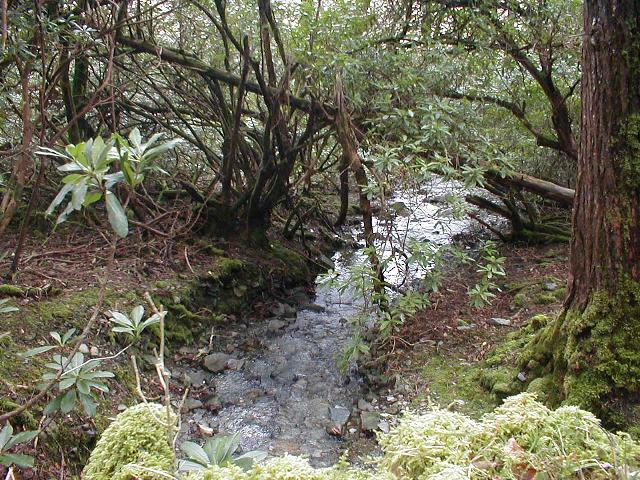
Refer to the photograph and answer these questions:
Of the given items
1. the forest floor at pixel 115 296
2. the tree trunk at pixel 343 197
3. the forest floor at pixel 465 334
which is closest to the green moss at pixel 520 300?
the forest floor at pixel 465 334

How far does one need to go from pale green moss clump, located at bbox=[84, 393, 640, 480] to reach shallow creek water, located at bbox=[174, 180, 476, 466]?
213cm

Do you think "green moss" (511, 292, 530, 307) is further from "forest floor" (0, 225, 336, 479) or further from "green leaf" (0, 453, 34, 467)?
"green leaf" (0, 453, 34, 467)

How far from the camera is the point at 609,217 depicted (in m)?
2.24

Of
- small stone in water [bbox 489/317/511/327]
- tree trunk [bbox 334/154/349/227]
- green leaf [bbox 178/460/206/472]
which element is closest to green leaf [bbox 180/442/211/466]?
green leaf [bbox 178/460/206/472]

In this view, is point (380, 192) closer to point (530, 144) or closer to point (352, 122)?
point (352, 122)

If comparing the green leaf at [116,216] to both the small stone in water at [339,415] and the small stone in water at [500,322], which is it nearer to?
the small stone in water at [339,415]

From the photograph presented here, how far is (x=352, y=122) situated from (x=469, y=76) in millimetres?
1618

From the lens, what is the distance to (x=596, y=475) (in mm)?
831

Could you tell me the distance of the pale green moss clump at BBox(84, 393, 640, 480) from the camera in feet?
2.75

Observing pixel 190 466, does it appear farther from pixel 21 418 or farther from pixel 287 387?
pixel 287 387

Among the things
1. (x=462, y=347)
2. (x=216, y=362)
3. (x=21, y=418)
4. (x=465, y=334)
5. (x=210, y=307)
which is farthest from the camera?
(x=210, y=307)

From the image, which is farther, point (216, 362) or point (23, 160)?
point (216, 362)

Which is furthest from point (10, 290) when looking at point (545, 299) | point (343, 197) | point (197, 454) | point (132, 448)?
point (343, 197)

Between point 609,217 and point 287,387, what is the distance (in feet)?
8.71
